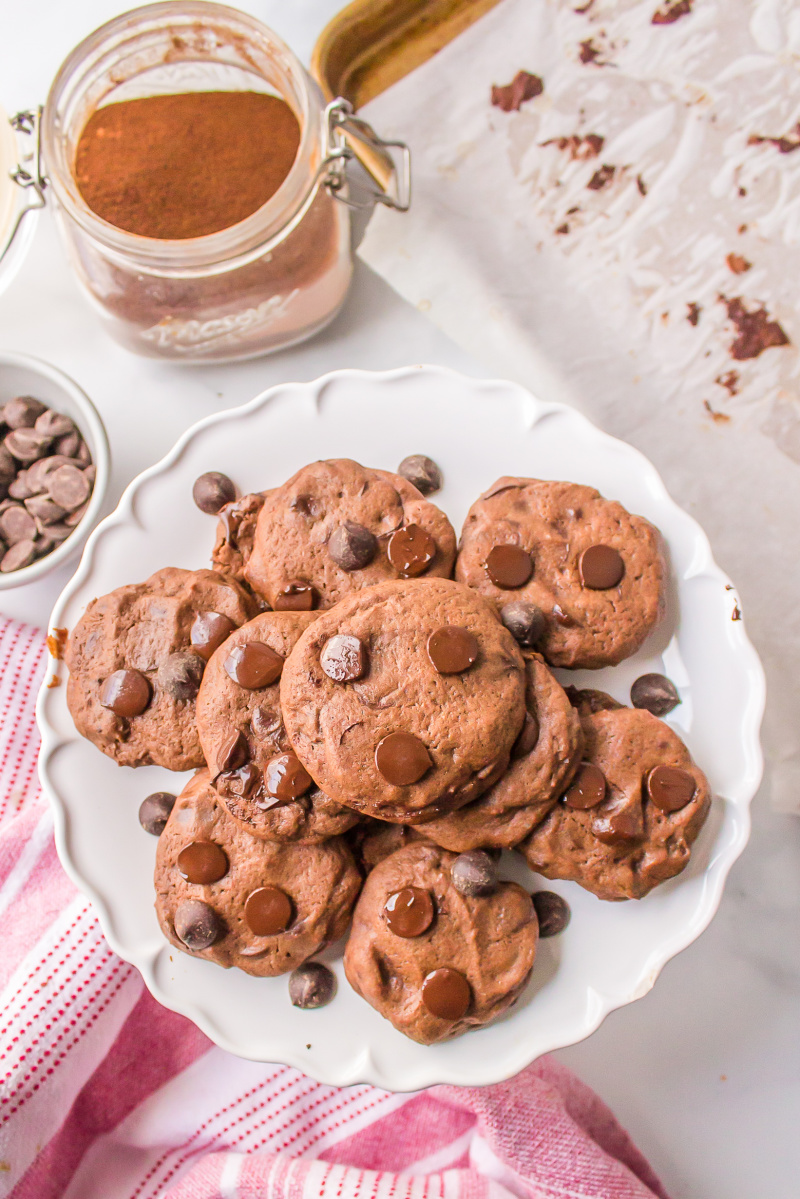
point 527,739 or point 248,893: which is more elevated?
point 527,739

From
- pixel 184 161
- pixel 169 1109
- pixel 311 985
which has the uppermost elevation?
pixel 184 161

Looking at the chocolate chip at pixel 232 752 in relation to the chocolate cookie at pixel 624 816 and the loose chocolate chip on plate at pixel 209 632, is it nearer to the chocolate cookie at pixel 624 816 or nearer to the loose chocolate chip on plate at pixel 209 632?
the loose chocolate chip on plate at pixel 209 632

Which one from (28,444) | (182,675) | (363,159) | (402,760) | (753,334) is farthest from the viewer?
(753,334)

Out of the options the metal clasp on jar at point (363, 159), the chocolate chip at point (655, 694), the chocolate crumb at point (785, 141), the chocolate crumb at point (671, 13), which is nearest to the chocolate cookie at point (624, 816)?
the chocolate chip at point (655, 694)

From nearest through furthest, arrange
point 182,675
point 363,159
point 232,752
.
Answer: point 232,752 → point 182,675 → point 363,159

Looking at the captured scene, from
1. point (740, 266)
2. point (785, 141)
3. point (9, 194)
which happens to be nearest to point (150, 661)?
point (9, 194)

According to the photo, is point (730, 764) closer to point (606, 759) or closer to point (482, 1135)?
point (606, 759)

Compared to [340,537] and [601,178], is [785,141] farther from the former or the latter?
[340,537]

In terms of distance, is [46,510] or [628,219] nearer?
[46,510]
